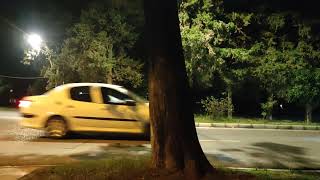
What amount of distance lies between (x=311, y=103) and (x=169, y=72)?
59.3ft

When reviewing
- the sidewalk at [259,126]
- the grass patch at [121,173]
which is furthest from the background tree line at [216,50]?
the grass patch at [121,173]

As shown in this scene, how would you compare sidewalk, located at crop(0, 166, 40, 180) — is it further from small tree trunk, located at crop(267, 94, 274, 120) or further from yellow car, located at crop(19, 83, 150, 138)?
small tree trunk, located at crop(267, 94, 274, 120)

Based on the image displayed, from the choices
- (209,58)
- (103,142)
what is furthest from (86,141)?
(209,58)

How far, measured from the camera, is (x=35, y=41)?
2712 centimetres

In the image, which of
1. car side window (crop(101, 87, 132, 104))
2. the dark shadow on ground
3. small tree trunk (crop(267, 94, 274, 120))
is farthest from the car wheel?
small tree trunk (crop(267, 94, 274, 120))

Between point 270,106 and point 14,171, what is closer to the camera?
point 14,171

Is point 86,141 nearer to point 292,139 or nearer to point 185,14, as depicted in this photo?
point 292,139

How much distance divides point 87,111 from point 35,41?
15.0m

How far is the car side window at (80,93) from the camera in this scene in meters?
13.6

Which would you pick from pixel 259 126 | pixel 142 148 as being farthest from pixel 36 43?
pixel 142 148

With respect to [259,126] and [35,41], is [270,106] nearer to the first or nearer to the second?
[259,126]

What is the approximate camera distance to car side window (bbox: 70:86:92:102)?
1356cm

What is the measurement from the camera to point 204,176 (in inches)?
296

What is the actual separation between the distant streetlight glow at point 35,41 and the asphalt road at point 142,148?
1165cm
